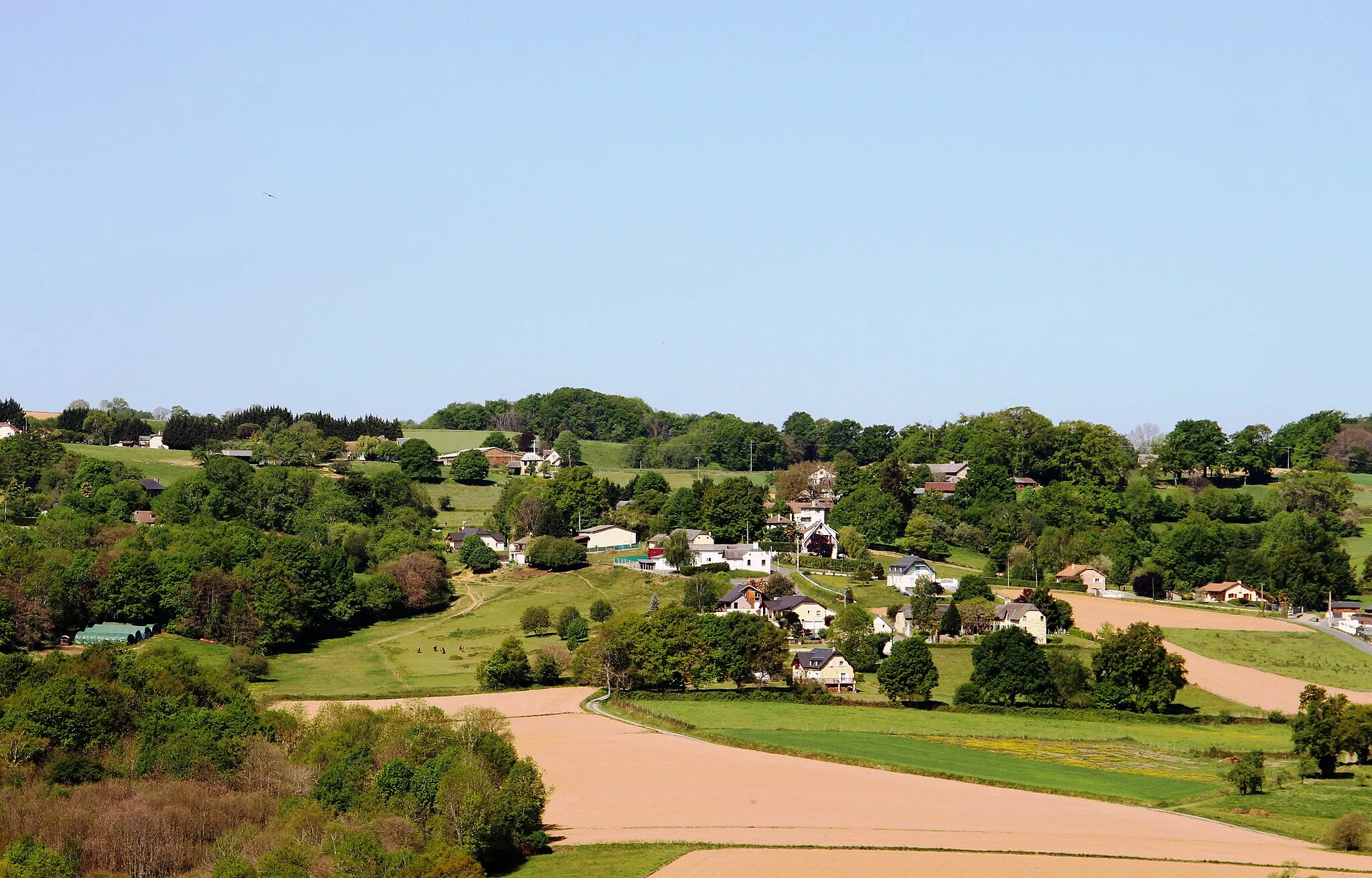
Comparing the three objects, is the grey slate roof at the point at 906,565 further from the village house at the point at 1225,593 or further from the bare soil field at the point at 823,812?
the bare soil field at the point at 823,812

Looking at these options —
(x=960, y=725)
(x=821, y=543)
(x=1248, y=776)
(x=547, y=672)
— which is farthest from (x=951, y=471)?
(x=1248, y=776)

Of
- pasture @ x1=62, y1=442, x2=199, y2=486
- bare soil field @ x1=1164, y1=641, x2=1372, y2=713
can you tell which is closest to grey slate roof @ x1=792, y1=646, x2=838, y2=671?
bare soil field @ x1=1164, y1=641, x2=1372, y2=713

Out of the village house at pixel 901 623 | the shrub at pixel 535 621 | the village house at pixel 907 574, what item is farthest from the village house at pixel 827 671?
the village house at pixel 907 574

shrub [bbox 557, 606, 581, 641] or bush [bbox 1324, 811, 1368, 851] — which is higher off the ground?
shrub [bbox 557, 606, 581, 641]

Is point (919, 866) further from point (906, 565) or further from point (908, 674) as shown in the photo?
point (906, 565)

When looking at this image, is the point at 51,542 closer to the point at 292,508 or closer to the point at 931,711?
the point at 292,508

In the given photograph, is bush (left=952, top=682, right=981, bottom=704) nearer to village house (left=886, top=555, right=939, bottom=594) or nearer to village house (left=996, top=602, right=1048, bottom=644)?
village house (left=996, top=602, right=1048, bottom=644)

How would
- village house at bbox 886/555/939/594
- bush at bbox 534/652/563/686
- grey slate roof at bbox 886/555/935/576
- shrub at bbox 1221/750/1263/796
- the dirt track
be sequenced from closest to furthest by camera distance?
shrub at bbox 1221/750/1263/796 → the dirt track → bush at bbox 534/652/563/686 → village house at bbox 886/555/939/594 → grey slate roof at bbox 886/555/935/576
